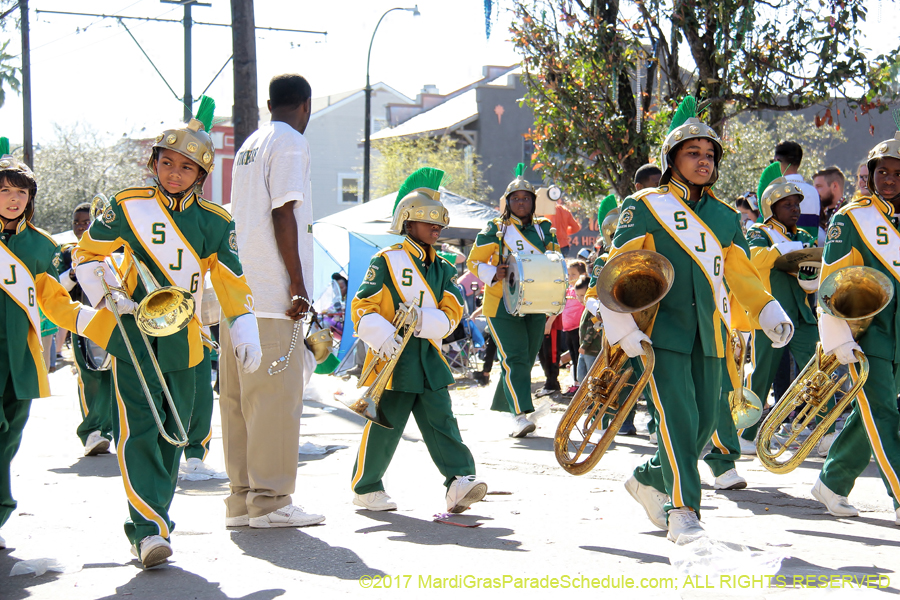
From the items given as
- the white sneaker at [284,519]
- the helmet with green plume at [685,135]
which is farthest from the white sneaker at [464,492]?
the helmet with green plume at [685,135]

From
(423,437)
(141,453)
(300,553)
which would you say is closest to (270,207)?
(141,453)

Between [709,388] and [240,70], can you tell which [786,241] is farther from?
[240,70]

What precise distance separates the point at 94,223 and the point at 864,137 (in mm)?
35713

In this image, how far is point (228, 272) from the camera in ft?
15.8

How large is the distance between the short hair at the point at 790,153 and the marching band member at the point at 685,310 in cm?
413

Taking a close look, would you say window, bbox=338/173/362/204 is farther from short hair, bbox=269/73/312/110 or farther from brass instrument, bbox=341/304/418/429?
short hair, bbox=269/73/312/110

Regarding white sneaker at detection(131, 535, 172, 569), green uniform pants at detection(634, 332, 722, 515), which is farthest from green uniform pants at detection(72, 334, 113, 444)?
green uniform pants at detection(634, 332, 722, 515)

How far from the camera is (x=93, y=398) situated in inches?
313

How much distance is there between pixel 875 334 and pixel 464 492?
95.2 inches

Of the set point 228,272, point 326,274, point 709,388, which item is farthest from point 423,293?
point 326,274

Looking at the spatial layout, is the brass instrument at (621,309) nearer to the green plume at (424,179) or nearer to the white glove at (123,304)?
the green plume at (424,179)

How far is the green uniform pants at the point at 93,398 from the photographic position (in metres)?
7.87

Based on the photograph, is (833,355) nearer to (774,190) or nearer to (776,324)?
(776,324)

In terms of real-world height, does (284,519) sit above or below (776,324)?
below
